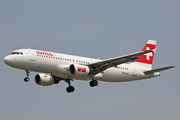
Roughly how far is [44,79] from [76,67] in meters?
6.93

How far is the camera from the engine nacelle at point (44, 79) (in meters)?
49.9

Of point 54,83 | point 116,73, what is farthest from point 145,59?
point 54,83

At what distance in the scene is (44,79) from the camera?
50.0 meters

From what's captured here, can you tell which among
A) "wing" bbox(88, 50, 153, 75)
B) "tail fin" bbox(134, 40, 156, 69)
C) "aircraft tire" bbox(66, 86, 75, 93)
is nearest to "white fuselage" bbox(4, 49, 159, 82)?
"wing" bbox(88, 50, 153, 75)

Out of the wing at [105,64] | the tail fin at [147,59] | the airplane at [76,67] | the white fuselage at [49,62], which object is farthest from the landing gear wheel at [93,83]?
the tail fin at [147,59]

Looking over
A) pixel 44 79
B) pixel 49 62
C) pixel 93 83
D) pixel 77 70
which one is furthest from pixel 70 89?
pixel 49 62

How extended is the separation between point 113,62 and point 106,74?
10.7ft

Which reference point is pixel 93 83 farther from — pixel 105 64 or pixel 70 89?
pixel 70 89

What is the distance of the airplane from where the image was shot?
1730 inches

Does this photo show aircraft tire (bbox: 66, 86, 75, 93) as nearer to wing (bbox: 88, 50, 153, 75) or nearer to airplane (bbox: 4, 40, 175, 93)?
airplane (bbox: 4, 40, 175, 93)

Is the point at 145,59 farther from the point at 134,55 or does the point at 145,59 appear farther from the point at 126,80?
the point at 134,55

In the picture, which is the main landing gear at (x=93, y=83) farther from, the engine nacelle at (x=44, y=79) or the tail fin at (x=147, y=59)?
the tail fin at (x=147, y=59)

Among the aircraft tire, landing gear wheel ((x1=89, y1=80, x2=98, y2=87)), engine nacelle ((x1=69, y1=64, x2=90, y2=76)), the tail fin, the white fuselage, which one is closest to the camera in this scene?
the white fuselage

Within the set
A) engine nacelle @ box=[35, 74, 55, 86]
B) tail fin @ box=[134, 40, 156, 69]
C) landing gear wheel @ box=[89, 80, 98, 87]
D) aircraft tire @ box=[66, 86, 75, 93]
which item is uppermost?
tail fin @ box=[134, 40, 156, 69]
